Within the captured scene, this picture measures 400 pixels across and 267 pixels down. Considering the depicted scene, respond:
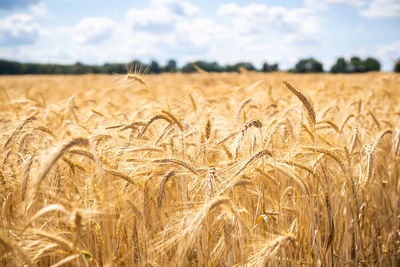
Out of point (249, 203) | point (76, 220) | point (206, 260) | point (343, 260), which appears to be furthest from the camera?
point (249, 203)

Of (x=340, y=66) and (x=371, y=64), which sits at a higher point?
(x=371, y=64)

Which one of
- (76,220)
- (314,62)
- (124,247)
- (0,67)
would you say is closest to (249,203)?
(124,247)

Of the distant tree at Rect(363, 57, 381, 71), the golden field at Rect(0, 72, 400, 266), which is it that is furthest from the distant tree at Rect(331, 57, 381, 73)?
the golden field at Rect(0, 72, 400, 266)

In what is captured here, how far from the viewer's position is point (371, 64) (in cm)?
A: 5062

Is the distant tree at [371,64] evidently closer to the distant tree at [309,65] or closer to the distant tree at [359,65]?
the distant tree at [359,65]

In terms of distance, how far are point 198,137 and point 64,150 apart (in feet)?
3.67

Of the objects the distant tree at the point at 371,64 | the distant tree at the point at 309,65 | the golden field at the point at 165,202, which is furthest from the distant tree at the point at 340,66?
the golden field at the point at 165,202

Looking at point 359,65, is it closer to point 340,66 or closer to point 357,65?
point 357,65

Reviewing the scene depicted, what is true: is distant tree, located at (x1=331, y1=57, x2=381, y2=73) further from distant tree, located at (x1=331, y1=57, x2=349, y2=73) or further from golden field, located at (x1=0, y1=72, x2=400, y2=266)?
golden field, located at (x1=0, y1=72, x2=400, y2=266)

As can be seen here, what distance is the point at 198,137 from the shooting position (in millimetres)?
2139

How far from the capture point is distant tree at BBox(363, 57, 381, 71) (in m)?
49.9

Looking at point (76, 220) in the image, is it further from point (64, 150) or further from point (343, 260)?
point (343, 260)

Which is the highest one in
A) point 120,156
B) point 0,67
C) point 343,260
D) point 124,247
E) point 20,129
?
point 0,67

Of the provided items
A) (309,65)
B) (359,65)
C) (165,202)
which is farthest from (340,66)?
(165,202)
